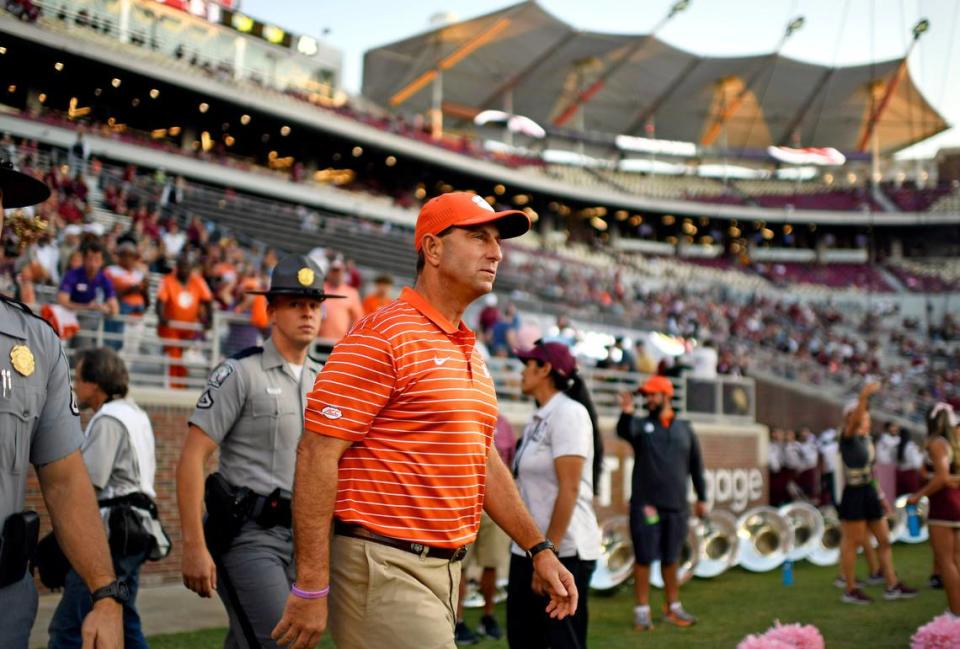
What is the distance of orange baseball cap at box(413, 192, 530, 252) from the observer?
309 centimetres

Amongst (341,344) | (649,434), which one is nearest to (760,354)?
(649,434)

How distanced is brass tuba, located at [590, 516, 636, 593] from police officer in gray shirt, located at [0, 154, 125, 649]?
7661mm

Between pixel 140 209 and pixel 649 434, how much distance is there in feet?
47.2

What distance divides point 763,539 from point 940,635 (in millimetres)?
6475

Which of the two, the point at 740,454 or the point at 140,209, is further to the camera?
the point at 140,209

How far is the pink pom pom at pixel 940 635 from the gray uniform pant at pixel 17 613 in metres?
4.85

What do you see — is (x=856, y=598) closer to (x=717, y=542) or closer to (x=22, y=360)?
(x=717, y=542)

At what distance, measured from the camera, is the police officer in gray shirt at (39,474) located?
2.49 meters

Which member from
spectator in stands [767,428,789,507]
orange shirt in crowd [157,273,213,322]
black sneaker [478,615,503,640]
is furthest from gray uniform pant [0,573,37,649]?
spectator in stands [767,428,789,507]

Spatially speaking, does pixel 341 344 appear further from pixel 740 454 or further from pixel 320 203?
pixel 320 203

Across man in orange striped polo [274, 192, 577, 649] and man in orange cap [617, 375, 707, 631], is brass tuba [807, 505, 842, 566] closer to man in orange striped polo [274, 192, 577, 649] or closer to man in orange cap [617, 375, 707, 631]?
man in orange cap [617, 375, 707, 631]

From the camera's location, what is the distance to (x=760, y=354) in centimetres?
2623

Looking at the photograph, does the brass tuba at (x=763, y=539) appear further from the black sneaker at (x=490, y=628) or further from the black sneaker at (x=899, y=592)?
the black sneaker at (x=490, y=628)

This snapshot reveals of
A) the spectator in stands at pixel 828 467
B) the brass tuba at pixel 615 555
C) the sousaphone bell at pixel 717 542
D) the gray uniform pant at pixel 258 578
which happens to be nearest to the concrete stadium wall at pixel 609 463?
the spectator in stands at pixel 828 467
